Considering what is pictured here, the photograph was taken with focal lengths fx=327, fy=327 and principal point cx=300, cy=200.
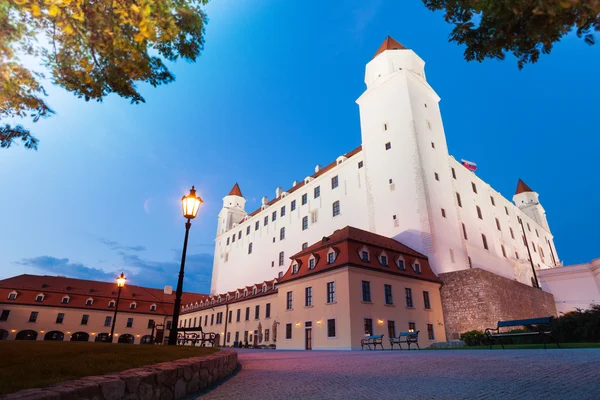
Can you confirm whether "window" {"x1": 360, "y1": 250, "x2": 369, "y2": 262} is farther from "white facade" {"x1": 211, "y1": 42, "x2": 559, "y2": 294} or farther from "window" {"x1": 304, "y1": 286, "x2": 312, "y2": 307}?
"white facade" {"x1": 211, "y1": 42, "x2": 559, "y2": 294}

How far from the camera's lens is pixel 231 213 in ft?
224

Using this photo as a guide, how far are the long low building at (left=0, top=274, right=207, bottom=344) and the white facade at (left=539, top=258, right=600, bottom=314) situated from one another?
181ft

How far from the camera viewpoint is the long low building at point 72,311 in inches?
1943

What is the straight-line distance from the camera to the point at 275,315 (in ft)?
113

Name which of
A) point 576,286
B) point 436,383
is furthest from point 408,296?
point 576,286

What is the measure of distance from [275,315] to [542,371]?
2963 centimetres

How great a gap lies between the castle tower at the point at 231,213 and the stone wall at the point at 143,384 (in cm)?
6018

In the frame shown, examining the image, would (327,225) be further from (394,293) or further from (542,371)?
(542,371)

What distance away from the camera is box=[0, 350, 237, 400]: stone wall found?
3326mm

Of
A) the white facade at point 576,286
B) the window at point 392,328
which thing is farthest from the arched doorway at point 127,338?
the white facade at point 576,286

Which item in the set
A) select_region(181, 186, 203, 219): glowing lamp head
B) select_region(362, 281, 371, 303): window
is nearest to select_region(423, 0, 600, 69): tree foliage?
select_region(181, 186, 203, 219): glowing lamp head

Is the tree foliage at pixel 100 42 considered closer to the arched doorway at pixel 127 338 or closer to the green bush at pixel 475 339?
the green bush at pixel 475 339

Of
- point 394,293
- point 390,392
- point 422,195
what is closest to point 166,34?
point 390,392

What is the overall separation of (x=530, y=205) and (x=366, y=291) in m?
57.6
